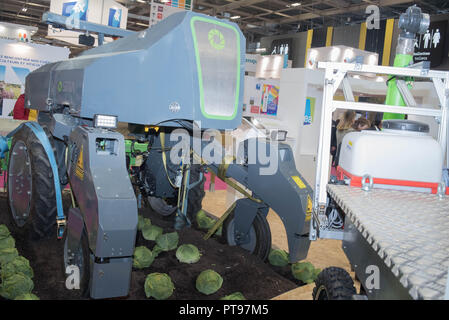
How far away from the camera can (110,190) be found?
262 centimetres

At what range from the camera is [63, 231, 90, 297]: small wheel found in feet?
9.07

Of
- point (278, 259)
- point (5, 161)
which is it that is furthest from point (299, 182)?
point (5, 161)

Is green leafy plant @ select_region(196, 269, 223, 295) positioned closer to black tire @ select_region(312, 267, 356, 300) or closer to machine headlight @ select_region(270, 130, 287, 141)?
black tire @ select_region(312, 267, 356, 300)

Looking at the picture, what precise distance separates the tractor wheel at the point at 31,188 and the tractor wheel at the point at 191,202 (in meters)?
1.55

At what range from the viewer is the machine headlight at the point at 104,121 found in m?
2.96

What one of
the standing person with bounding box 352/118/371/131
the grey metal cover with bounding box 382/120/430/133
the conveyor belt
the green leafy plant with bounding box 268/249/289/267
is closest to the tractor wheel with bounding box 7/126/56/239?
the green leafy plant with bounding box 268/249/289/267

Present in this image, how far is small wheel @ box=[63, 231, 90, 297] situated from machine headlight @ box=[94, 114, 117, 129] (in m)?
0.75

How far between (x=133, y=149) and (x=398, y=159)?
2.74m

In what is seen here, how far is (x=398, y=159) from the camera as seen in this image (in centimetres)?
238

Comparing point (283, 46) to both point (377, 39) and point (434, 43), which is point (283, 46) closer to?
point (377, 39)

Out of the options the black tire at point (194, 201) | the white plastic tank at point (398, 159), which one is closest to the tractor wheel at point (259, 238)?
the black tire at point (194, 201)

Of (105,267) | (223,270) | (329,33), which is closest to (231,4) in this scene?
(329,33)
